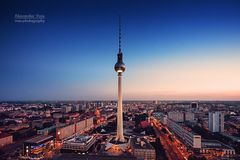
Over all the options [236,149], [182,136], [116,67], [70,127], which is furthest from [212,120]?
[70,127]

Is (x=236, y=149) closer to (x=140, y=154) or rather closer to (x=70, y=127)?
(x=140, y=154)

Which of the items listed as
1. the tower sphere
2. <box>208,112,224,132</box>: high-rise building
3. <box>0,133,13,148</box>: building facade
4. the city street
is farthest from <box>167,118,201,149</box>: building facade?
A: <box>0,133,13,148</box>: building facade

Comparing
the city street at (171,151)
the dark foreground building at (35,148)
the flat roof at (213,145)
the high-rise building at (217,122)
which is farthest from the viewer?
the high-rise building at (217,122)

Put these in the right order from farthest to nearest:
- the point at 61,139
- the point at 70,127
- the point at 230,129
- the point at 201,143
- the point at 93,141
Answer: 1. the point at 230,129
2. the point at 70,127
3. the point at 61,139
4. the point at 93,141
5. the point at 201,143

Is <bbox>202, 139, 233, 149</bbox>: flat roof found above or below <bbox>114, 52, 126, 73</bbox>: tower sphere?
below

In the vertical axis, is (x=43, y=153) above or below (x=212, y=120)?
below

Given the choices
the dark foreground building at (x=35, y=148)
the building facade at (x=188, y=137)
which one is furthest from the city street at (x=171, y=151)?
the dark foreground building at (x=35, y=148)

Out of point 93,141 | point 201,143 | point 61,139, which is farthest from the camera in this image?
point 61,139

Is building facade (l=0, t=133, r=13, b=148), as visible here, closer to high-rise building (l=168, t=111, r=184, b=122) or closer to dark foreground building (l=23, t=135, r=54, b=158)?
dark foreground building (l=23, t=135, r=54, b=158)

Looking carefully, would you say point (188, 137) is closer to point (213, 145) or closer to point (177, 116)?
point (213, 145)

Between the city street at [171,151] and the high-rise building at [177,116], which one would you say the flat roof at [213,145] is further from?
the high-rise building at [177,116]

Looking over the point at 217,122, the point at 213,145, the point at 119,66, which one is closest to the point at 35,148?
the point at 119,66
